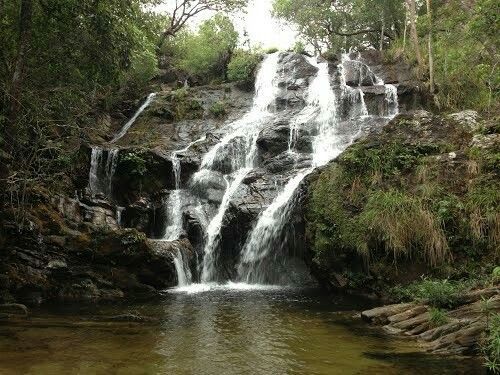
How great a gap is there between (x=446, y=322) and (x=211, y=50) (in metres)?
21.7

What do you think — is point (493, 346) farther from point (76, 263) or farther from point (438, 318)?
point (76, 263)

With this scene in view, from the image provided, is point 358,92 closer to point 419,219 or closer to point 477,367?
point 419,219

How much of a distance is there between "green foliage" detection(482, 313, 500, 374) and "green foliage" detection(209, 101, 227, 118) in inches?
640

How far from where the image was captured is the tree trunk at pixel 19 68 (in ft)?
28.7

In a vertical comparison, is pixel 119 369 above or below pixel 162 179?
below

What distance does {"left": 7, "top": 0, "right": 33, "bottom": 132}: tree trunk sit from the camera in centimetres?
876

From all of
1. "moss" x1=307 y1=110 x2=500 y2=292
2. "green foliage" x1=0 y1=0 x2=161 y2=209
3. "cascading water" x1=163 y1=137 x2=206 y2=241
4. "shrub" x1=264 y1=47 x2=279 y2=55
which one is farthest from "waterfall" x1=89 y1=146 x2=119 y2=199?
"shrub" x1=264 y1=47 x2=279 y2=55

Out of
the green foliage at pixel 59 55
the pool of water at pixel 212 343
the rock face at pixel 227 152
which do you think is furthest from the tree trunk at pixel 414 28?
the pool of water at pixel 212 343

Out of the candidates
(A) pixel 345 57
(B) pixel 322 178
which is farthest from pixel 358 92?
(B) pixel 322 178

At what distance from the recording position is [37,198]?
11.4 m

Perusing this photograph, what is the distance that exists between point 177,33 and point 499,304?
2787 cm

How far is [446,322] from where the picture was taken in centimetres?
686

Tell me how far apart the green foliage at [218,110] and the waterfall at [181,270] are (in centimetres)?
997

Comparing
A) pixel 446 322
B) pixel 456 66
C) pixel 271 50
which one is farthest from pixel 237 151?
pixel 271 50
